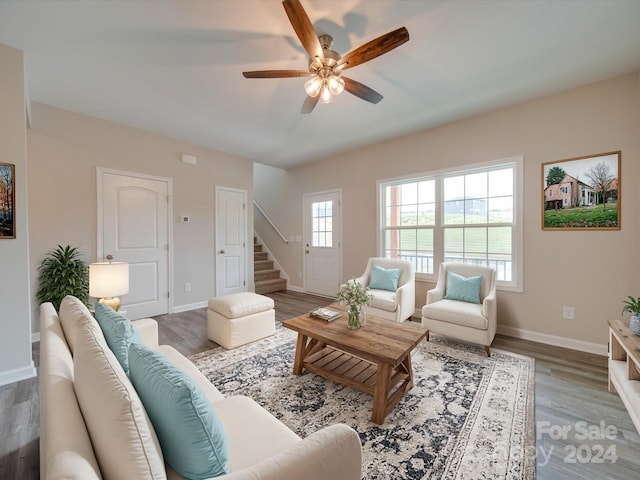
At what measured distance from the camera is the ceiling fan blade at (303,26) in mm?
1462

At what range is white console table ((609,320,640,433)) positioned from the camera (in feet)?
5.01

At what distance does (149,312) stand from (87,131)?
250 cm

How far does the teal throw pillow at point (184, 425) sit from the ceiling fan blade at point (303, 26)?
5.91 feet

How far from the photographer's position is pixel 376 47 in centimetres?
173

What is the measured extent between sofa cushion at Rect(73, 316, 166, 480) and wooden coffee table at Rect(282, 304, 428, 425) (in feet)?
4.57

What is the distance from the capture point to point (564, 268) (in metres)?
2.89

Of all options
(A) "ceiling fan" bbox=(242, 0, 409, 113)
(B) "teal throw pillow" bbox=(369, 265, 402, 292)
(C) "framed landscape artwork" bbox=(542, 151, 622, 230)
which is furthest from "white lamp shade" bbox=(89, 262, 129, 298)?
(C) "framed landscape artwork" bbox=(542, 151, 622, 230)

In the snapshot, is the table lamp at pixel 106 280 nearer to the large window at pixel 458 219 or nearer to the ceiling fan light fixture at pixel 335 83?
the ceiling fan light fixture at pixel 335 83

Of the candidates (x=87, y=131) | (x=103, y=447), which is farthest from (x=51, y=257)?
(x=103, y=447)

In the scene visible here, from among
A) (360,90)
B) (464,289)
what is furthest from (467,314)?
(360,90)

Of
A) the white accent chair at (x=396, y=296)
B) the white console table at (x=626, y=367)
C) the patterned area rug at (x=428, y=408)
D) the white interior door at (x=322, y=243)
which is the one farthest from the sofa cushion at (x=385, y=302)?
the white console table at (x=626, y=367)

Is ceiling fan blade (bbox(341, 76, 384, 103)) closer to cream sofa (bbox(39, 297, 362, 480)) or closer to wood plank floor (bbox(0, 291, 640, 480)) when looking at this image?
cream sofa (bbox(39, 297, 362, 480))

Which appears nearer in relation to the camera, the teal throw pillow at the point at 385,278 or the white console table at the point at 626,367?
the white console table at the point at 626,367

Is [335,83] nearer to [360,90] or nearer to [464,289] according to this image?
[360,90]
